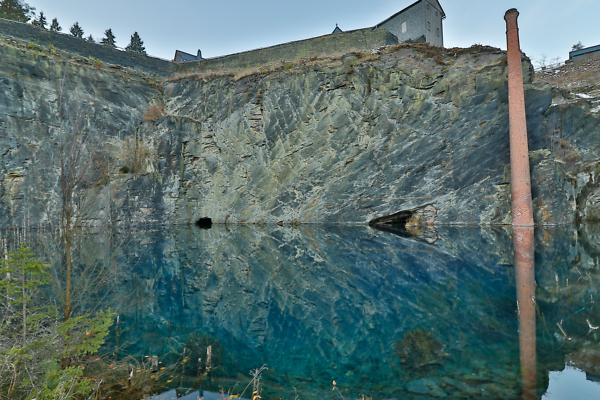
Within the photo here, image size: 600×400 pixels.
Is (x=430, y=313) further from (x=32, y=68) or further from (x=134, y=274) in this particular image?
(x=32, y=68)

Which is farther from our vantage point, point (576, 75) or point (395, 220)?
point (576, 75)

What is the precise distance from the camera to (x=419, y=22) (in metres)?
30.5

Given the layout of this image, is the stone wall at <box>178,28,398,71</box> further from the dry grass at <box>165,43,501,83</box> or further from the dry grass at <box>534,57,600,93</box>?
the dry grass at <box>534,57,600,93</box>

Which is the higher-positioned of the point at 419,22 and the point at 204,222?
the point at 419,22

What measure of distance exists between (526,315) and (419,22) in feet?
100

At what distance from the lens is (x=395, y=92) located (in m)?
24.7

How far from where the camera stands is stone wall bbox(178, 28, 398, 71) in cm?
2845

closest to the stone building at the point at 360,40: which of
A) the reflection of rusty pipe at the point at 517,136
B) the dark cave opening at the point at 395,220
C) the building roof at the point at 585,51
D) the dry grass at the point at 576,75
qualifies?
the reflection of rusty pipe at the point at 517,136

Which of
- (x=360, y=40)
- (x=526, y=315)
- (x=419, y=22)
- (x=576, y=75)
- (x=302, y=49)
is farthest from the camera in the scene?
(x=576, y=75)

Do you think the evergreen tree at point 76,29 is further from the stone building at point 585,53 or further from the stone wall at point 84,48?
the stone building at point 585,53

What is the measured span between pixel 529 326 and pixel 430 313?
1.54m

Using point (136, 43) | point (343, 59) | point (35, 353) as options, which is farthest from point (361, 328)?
point (136, 43)

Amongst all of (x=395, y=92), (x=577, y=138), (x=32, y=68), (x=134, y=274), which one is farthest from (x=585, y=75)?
(x=32, y=68)

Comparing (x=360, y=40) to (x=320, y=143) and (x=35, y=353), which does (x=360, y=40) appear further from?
(x=35, y=353)
